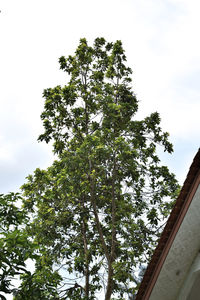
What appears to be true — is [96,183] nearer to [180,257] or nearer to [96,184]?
[96,184]

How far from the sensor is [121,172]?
1370 centimetres

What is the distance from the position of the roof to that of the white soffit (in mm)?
41

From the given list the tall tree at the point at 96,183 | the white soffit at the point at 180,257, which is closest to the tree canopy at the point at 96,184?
the tall tree at the point at 96,183

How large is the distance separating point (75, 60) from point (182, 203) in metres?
12.5

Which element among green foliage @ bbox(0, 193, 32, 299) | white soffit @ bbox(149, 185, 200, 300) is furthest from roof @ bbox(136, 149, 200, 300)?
green foliage @ bbox(0, 193, 32, 299)

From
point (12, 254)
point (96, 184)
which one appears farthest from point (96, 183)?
point (12, 254)

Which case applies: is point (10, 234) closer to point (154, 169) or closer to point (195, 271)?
point (195, 271)

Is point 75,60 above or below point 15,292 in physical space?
above

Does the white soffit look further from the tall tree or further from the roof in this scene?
the tall tree

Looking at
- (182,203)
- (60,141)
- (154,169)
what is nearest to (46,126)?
(60,141)

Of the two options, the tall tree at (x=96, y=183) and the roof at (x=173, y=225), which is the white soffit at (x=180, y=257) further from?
the tall tree at (x=96, y=183)

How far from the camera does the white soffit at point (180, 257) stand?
4.67m

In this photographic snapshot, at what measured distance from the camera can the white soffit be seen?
467 centimetres

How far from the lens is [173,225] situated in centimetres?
481
